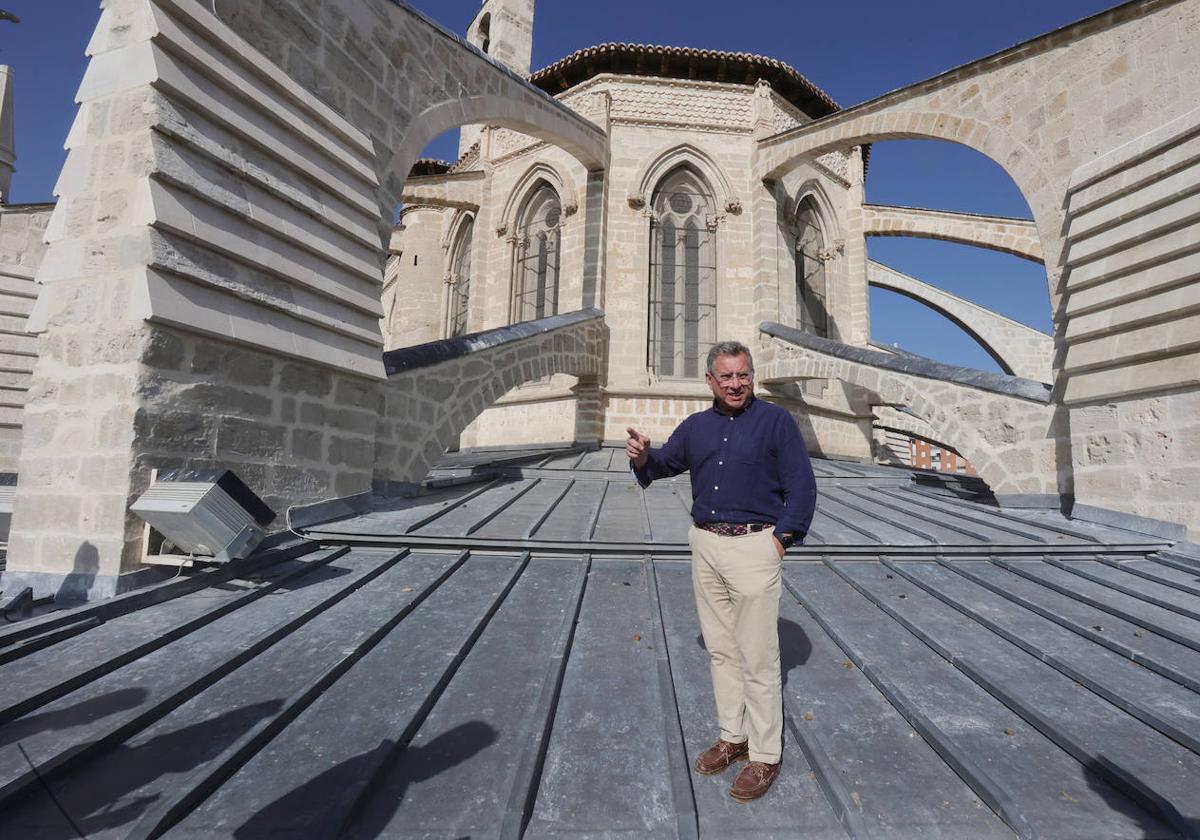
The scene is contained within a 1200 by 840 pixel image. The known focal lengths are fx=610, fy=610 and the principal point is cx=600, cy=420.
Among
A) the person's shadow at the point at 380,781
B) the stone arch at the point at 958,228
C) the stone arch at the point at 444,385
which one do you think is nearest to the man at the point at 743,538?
the person's shadow at the point at 380,781

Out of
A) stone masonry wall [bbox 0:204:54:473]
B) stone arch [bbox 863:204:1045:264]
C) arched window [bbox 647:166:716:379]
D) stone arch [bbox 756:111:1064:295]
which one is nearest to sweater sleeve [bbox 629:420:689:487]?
stone arch [bbox 756:111:1064:295]

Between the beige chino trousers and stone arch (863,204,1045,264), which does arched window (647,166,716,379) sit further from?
the beige chino trousers

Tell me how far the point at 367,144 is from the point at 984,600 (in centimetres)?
533

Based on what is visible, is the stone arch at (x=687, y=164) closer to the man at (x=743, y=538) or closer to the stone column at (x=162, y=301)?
the stone column at (x=162, y=301)

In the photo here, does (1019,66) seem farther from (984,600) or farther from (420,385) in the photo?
(420,385)

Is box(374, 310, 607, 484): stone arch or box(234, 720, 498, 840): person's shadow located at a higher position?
box(374, 310, 607, 484): stone arch

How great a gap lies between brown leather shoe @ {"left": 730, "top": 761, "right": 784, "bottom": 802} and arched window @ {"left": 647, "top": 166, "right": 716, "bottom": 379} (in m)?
8.82

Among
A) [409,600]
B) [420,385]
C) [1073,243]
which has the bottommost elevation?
[409,600]

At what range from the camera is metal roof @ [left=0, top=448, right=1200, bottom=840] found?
5.24ft

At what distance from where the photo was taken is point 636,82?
10727 mm

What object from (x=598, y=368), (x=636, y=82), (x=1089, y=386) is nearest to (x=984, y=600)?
(x=1089, y=386)

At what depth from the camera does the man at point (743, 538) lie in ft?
6.07

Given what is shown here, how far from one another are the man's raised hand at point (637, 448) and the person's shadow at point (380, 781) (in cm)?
103

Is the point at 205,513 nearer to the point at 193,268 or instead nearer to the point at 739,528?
the point at 193,268
